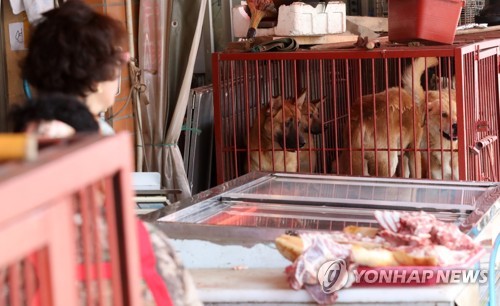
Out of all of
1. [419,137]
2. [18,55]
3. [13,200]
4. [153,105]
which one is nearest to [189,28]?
[153,105]

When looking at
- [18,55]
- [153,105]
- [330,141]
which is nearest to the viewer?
[18,55]

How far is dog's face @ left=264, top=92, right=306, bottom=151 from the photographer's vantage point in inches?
227

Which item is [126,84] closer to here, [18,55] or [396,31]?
[18,55]

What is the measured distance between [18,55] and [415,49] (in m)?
2.15

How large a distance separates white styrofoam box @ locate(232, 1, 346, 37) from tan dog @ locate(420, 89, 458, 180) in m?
0.82

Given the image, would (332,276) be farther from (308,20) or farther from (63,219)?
(308,20)

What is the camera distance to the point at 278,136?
602 cm

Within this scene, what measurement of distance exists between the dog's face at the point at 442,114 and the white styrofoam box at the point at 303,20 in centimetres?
83

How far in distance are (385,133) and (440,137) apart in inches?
13.8

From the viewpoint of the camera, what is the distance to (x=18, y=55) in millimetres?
5090

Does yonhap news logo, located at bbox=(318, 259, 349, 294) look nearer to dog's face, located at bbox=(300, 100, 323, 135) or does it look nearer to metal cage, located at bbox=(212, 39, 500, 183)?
metal cage, located at bbox=(212, 39, 500, 183)

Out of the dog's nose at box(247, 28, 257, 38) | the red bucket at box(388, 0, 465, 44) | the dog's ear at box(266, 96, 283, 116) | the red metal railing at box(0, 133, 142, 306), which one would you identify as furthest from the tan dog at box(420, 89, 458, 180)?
the red metal railing at box(0, 133, 142, 306)

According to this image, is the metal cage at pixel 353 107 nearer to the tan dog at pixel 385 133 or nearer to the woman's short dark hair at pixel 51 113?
the tan dog at pixel 385 133

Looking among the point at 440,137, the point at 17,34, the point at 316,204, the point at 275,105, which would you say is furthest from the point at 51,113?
the point at 275,105
